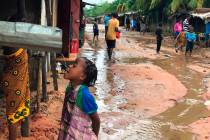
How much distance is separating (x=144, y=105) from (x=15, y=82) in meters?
4.38

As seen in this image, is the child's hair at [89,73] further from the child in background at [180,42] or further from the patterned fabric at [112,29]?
the child in background at [180,42]

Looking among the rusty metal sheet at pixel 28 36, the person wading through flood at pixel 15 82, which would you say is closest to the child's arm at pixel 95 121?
the rusty metal sheet at pixel 28 36

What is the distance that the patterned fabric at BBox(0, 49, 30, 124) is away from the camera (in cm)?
521

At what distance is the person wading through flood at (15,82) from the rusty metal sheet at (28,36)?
1.81 meters

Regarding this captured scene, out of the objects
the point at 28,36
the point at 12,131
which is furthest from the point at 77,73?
the point at 12,131

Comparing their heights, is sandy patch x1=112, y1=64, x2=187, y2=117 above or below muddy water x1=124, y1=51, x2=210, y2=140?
above

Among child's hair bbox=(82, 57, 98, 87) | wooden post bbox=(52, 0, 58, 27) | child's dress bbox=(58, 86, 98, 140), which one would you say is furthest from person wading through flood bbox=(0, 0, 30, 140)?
wooden post bbox=(52, 0, 58, 27)

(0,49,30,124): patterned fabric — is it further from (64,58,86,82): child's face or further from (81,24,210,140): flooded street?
(81,24,210,140): flooded street

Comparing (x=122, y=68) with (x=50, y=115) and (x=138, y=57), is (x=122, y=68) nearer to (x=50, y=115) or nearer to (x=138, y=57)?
(x=138, y=57)

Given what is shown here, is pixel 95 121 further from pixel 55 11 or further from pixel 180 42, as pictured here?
pixel 180 42

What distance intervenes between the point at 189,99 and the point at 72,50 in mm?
4732

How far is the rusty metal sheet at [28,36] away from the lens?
3.33m

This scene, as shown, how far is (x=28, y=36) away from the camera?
11.0ft

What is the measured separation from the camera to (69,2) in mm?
13336
